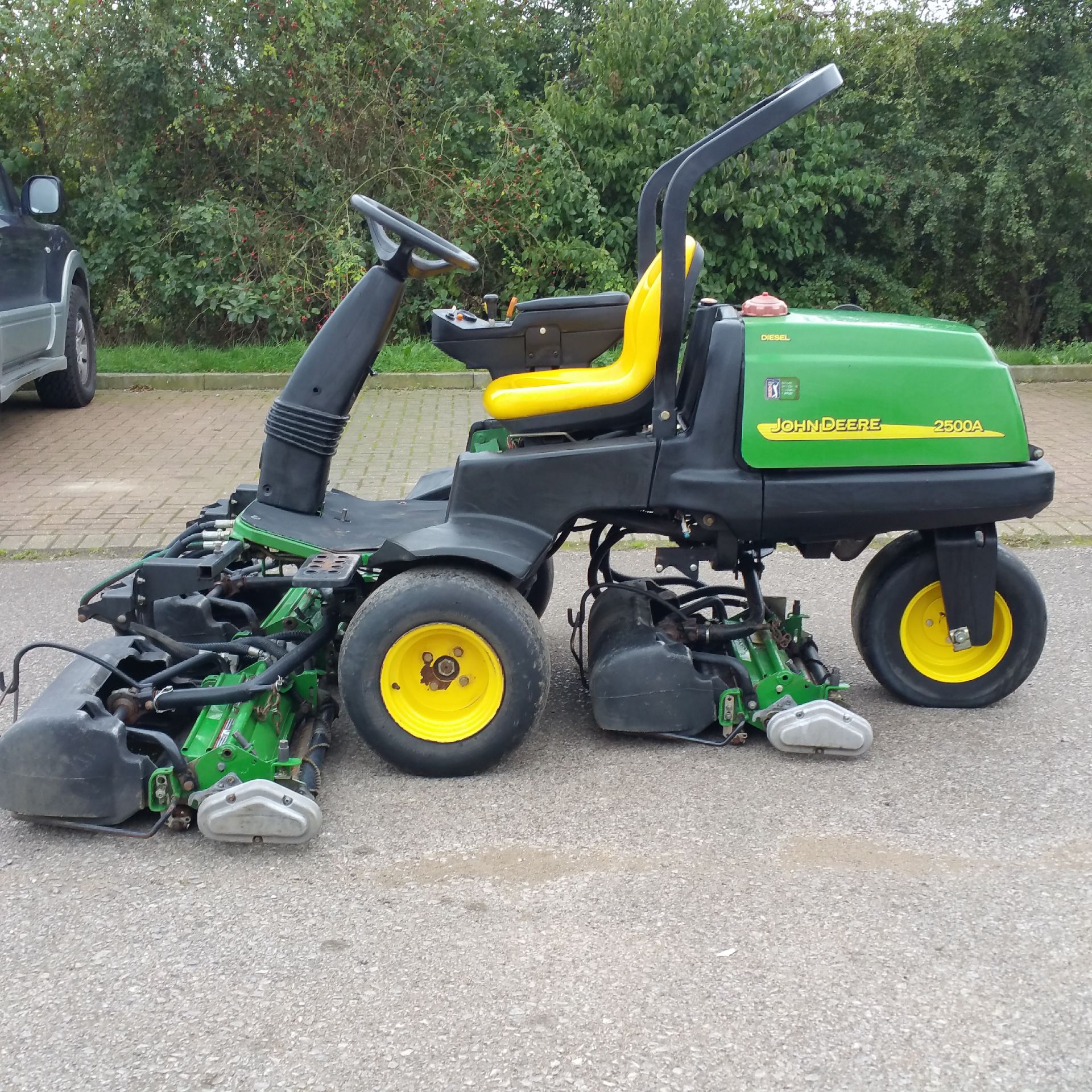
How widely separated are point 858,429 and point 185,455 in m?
5.80

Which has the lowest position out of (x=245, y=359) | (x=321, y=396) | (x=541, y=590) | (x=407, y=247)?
(x=541, y=590)

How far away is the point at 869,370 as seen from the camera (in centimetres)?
364

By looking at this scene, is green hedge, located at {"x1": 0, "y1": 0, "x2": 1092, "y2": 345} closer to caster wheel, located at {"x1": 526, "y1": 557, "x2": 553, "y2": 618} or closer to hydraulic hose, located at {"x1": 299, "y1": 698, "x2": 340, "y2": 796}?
caster wheel, located at {"x1": 526, "y1": 557, "x2": 553, "y2": 618}

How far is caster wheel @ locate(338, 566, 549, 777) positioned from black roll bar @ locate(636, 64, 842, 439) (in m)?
0.74

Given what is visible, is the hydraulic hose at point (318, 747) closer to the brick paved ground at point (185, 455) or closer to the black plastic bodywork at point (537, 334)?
the black plastic bodywork at point (537, 334)

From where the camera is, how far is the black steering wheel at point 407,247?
4.15 meters

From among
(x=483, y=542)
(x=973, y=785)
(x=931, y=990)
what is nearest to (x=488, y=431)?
(x=483, y=542)

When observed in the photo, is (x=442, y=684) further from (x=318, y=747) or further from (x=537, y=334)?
(x=537, y=334)

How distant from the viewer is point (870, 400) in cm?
362

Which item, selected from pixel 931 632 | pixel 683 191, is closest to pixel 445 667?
pixel 683 191

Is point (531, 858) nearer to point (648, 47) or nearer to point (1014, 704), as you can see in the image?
point (1014, 704)

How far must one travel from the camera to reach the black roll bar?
349 cm

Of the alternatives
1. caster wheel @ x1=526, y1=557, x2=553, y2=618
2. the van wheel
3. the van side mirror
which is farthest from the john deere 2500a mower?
the van wheel

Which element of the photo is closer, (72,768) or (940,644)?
(72,768)
